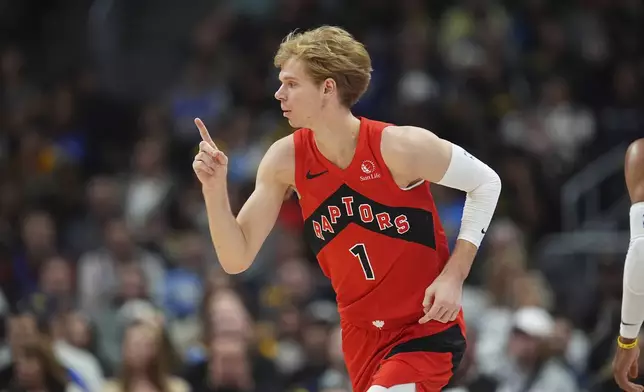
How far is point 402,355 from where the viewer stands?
18.8 feet

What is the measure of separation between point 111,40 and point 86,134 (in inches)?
88.3

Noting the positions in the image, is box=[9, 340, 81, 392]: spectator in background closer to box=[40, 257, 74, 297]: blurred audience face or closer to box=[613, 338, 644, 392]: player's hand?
box=[40, 257, 74, 297]: blurred audience face

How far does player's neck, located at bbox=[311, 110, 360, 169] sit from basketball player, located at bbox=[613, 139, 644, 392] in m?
1.38

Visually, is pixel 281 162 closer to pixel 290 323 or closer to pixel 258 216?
pixel 258 216

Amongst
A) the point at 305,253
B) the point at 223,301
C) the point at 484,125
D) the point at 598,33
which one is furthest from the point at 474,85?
the point at 223,301

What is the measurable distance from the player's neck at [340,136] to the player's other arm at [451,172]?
0.58 ft

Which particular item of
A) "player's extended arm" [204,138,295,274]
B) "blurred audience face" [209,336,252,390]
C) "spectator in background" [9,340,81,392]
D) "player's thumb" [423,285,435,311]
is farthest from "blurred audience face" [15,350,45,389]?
"player's thumb" [423,285,435,311]

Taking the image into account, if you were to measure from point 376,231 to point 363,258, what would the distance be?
0.50 feet

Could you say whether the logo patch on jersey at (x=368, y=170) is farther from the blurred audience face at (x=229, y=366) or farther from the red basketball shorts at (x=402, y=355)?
the blurred audience face at (x=229, y=366)

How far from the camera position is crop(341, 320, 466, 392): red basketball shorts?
5.65m

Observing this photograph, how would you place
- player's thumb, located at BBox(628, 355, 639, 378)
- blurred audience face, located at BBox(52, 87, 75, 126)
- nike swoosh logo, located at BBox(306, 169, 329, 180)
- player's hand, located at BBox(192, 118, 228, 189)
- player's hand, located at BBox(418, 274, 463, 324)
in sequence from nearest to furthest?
player's hand, located at BBox(418, 274, 463, 324) → player's hand, located at BBox(192, 118, 228, 189) → nike swoosh logo, located at BBox(306, 169, 329, 180) → player's thumb, located at BBox(628, 355, 639, 378) → blurred audience face, located at BBox(52, 87, 75, 126)

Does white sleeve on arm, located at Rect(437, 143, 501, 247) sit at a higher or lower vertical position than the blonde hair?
lower

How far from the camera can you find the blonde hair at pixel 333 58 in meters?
5.73

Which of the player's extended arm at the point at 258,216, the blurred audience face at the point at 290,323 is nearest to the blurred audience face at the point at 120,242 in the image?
the blurred audience face at the point at 290,323
